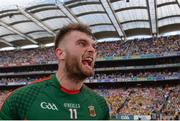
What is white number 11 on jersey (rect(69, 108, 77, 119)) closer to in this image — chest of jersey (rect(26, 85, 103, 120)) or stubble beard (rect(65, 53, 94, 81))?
chest of jersey (rect(26, 85, 103, 120))

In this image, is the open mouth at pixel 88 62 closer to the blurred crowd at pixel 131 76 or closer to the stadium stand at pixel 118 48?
the stadium stand at pixel 118 48

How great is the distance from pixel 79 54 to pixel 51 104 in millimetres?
488

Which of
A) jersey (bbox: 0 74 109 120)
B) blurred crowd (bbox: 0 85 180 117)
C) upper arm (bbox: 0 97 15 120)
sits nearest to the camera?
upper arm (bbox: 0 97 15 120)

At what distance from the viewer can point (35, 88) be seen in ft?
10.2

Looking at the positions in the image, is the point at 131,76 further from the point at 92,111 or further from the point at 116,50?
the point at 92,111

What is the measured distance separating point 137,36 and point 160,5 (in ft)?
40.7

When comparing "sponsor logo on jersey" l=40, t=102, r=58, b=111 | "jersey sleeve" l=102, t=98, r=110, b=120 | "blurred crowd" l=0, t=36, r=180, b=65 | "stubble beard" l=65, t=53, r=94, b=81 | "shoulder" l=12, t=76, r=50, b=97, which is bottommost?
"jersey sleeve" l=102, t=98, r=110, b=120

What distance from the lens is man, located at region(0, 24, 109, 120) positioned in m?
2.91

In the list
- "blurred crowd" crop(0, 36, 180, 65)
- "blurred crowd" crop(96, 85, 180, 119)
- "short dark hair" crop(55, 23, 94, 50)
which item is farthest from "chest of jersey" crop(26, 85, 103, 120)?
A: "blurred crowd" crop(0, 36, 180, 65)

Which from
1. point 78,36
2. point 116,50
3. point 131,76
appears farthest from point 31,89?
point 116,50

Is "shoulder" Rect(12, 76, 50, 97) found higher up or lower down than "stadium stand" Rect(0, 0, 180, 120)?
lower down

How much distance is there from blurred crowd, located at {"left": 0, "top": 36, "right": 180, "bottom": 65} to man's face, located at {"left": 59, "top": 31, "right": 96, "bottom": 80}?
40.5 metres

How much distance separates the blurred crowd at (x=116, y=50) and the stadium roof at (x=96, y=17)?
1.23 meters

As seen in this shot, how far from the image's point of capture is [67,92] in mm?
3148
